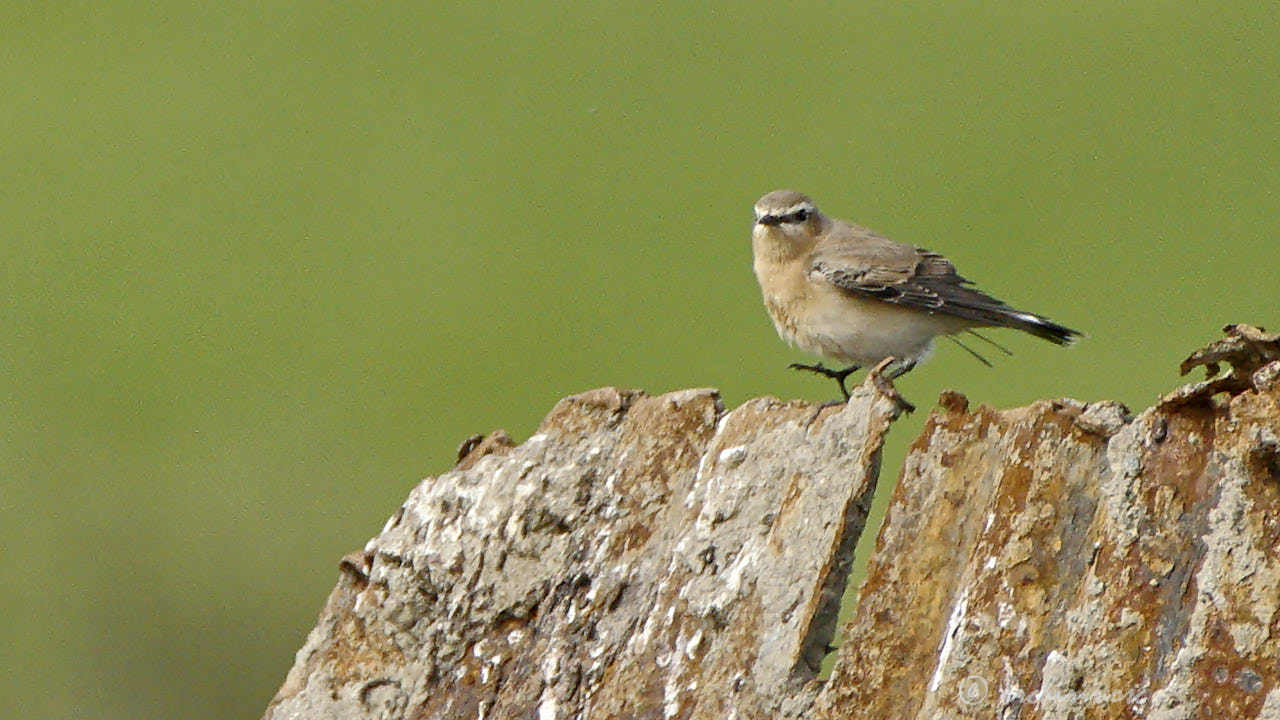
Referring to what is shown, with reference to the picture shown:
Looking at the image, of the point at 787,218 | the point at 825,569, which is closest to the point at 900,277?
the point at 787,218

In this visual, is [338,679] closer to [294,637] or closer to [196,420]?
[294,637]

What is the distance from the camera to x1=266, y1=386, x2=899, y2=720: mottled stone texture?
5129 mm

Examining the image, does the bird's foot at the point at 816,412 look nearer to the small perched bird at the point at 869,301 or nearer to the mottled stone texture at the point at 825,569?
the mottled stone texture at the point at 825,569

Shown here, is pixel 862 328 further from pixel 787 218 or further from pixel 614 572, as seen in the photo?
pixel 614 572

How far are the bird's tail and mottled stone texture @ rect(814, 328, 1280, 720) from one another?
439 centimetres

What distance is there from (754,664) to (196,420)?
16.0 meters

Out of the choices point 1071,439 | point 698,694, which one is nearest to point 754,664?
point 698,694

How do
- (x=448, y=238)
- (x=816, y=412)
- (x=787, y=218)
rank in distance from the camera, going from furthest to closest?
(x=448, y=238)
(x=787, y=218)
(x=816, y=412)

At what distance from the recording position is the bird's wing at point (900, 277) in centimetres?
983

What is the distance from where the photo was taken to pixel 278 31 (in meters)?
28.5

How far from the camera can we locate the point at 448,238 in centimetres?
2261

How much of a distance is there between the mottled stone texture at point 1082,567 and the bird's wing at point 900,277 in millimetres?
4823

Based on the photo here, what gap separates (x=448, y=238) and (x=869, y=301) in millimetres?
13247

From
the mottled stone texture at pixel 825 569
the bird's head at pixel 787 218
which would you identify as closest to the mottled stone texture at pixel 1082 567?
the mottled stone texture at pixel 825 569
